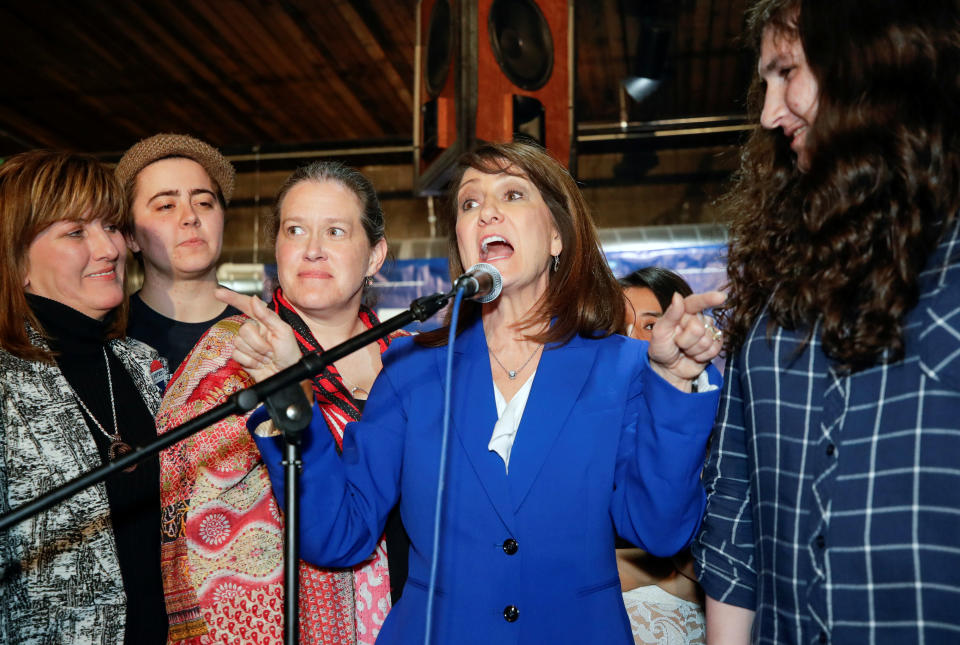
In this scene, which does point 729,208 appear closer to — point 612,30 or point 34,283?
point 34,283

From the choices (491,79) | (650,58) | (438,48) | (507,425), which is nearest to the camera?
(507,425)

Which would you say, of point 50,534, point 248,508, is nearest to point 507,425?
point 248,508

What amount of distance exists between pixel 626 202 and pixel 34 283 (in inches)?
275

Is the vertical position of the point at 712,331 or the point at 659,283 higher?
the point at 659,283

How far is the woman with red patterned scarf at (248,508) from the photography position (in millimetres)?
1806

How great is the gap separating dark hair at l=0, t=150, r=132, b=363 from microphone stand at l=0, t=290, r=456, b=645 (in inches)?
39.5

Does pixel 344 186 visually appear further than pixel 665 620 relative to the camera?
Yes

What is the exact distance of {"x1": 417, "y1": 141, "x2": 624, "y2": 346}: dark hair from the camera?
72.5 inches

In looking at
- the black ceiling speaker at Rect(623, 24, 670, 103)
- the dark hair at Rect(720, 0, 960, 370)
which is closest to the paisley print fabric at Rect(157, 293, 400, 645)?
the dark hair at Rect(720, 0, 960, 370)

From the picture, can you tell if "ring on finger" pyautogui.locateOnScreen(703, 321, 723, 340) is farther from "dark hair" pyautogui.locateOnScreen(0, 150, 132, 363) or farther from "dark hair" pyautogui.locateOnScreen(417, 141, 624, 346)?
"dark hair" pyautogui.locateOnScreen(0, 150, 132, 363)

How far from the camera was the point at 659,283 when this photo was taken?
2.99 m

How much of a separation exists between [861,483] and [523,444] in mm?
659

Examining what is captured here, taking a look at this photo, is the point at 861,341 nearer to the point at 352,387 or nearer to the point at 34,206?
the point at 352,387

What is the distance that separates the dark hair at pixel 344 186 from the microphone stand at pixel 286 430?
3.70ft
